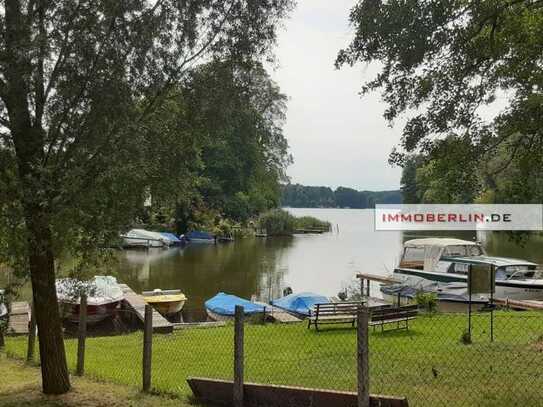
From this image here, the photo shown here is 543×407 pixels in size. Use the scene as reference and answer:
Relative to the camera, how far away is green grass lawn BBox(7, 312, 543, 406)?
24.8 feet

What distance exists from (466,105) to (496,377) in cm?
405

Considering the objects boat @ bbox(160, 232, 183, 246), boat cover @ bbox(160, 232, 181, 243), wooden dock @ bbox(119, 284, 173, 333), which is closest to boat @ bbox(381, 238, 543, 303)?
wooden dock @ bbox(119, 284, 173, 333)

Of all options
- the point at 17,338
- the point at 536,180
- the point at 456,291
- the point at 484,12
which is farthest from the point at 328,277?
the point at 484,12

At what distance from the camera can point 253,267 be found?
39531 mm

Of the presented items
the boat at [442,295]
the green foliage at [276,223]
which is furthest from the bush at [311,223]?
the boat at [442,295]

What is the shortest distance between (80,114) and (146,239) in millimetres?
50959

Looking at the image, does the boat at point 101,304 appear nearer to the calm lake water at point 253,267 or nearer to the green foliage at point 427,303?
the calm lake water at point 253,267

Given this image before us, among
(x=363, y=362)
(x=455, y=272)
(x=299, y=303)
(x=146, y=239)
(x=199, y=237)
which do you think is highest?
(x=363, y=362)

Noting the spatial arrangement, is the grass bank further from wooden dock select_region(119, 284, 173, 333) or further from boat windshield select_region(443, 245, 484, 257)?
boat windshield select_region(443, 245, 484, 257)

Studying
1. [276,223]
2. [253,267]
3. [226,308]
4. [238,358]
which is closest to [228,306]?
[226,308]

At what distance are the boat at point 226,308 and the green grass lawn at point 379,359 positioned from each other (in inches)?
131

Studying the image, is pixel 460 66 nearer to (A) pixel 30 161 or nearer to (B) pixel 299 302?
(A) pixel 30 161

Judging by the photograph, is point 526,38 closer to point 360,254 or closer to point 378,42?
point 378,42

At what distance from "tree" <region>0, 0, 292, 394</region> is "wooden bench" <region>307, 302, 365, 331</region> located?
9.00m
